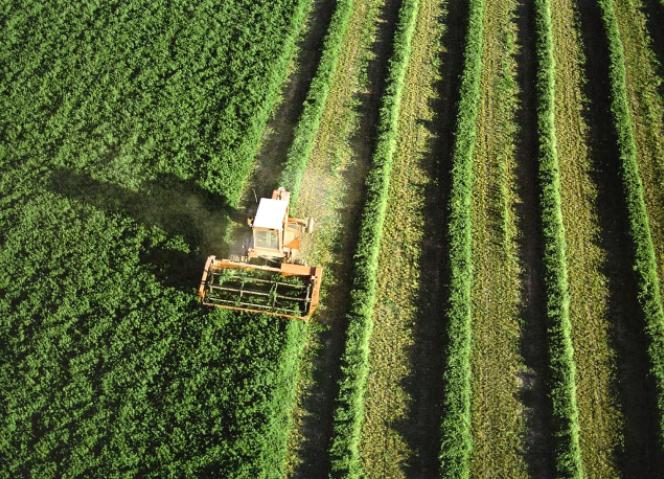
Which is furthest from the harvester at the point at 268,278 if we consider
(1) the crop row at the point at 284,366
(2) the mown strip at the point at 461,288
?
(2) the mown strip at the point at 461,288

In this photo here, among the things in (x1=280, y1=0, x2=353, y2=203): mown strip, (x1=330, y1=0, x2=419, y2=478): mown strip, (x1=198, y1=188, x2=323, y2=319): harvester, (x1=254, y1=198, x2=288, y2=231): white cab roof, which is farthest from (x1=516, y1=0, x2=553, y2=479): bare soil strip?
(x1=254, y1=198, x2=288, y2=231): white cab roof

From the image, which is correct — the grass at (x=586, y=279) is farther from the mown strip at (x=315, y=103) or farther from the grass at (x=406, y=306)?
the mown strip at (x=315, y=103)

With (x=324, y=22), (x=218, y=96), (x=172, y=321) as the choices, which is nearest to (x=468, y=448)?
(x=172, y=321)

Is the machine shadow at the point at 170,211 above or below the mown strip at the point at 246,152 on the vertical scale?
below

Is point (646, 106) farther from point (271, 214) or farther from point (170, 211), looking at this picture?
point (170, 211)

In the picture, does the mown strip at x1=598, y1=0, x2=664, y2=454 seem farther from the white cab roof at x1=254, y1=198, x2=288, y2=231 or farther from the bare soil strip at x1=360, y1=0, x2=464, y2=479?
the white cab roof at x1=254, y1=198, x2=288, y2=231

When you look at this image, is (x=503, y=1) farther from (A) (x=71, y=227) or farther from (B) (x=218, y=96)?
(A) (x=71, y=227)
